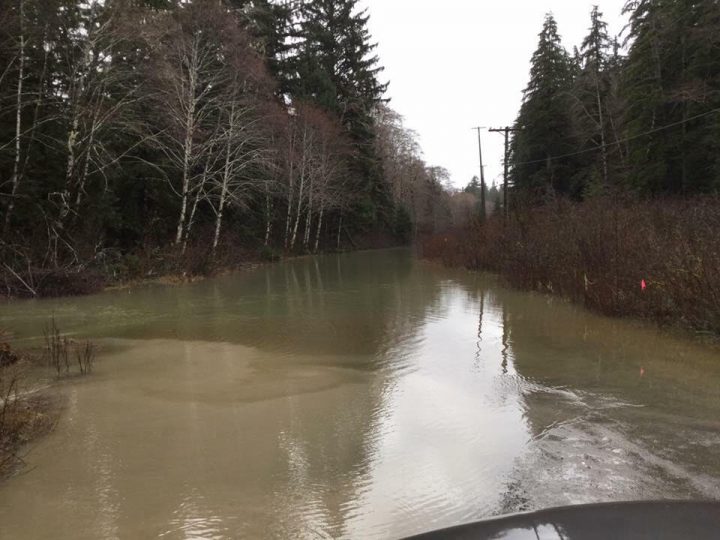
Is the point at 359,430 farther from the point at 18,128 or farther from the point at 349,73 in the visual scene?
the point at 349,73

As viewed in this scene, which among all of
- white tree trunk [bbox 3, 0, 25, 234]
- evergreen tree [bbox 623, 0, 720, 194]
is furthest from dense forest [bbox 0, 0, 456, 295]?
evergreen tree [bbox 623, 0, 720, 194]

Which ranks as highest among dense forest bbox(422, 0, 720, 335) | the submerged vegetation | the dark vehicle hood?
dense forest bbox(422, 0, 720, 335)

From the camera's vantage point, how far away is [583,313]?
12383mm

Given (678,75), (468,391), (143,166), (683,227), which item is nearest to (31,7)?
(143,166)

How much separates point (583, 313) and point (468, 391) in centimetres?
665

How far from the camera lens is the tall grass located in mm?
9203

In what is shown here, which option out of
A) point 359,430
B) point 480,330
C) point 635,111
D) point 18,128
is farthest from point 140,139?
point 635,111

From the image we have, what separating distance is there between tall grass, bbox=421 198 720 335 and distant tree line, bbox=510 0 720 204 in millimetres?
6966

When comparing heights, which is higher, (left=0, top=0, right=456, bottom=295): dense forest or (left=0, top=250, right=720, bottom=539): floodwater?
(left=0, top=0, right=456, bottom=295): dense forest

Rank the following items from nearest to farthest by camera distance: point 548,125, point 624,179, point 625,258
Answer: point 625,258 < point 624,179 < point 548,125

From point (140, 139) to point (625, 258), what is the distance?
799 inches

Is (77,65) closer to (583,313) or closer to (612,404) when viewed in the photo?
(583,313)

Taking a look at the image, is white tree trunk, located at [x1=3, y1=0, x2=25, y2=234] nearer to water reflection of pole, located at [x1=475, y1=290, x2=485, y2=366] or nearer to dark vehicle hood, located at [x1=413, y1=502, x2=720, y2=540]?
water reflection of pole, located at [x1=475, y1=290, x2=485, y2=366]

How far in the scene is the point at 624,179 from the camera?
109 feet
